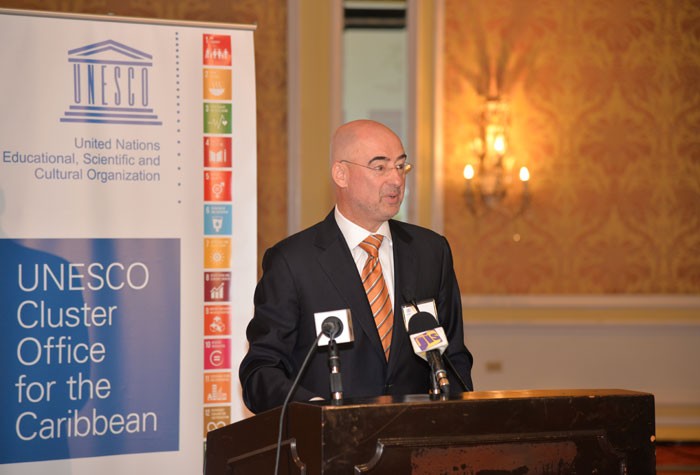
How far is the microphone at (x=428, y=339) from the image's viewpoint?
1.95m

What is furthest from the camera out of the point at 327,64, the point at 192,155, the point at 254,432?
the point at 327,64

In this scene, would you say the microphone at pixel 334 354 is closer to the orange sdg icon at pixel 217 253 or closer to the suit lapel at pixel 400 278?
the suit lapel at pixel 400 278

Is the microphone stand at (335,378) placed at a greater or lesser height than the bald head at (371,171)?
lesser

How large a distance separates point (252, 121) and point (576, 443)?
2479 mm

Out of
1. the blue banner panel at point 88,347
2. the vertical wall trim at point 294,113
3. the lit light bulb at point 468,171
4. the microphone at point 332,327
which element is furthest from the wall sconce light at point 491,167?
the microphone at point 332,327

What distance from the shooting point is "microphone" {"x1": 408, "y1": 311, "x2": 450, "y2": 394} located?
1947 millimetres

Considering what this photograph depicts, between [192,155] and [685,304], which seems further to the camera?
[685,304]

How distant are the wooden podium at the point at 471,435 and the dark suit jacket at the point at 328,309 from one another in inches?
21.0

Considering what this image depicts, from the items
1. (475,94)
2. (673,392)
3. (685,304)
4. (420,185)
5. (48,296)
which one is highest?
(475,94)

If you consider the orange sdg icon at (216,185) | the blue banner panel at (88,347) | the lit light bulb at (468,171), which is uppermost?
the lit light bulb at (468,171)

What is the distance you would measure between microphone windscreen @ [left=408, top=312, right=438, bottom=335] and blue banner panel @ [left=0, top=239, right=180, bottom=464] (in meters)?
2.01

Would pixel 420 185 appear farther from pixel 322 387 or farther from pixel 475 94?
pixel 322 387

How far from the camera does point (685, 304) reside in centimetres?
661

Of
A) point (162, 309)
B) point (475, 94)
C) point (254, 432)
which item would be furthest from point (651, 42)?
point (254, 432)
